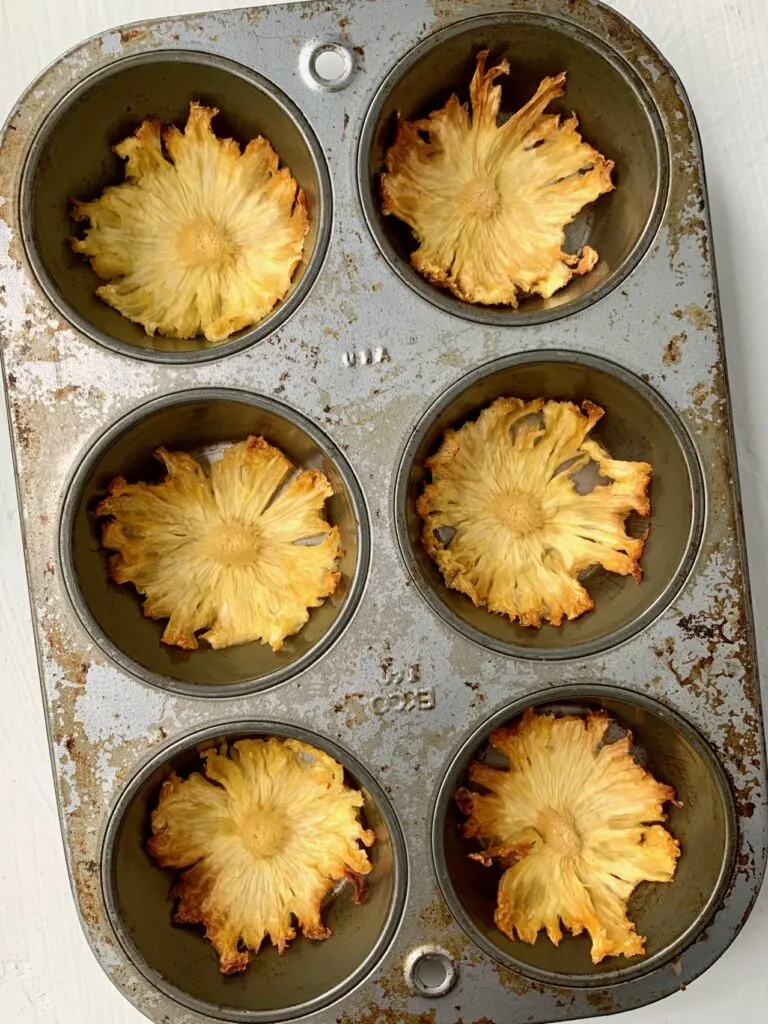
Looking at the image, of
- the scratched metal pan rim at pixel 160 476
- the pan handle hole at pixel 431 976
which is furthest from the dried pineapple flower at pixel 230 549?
the pan handle hole at pixel 431 976

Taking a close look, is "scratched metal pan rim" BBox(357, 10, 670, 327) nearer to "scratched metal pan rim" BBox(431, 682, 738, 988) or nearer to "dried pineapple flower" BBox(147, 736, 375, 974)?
"scratched metal pan rim" BBox(431, 682, 738, 988)

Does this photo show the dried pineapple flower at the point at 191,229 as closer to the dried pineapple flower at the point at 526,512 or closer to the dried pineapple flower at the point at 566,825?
the dried pineapple flower at the point at 526,512

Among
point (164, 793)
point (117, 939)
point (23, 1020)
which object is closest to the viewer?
point (117, 939)

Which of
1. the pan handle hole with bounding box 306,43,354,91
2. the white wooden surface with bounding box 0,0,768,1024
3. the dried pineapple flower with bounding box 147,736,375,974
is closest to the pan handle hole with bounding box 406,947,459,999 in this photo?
the dried pineapple flower with bounding box 147,736,375,974

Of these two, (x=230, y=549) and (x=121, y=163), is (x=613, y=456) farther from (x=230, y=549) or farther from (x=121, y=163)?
(x=121, y=163)

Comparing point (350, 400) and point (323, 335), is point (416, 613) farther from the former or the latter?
point (323, 335)

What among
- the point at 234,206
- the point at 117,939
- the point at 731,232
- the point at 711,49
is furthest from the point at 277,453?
the point at 711,49

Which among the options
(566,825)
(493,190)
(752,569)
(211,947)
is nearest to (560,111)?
(493,190)
